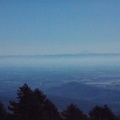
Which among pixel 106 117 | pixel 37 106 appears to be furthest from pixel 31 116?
pixel 106 117

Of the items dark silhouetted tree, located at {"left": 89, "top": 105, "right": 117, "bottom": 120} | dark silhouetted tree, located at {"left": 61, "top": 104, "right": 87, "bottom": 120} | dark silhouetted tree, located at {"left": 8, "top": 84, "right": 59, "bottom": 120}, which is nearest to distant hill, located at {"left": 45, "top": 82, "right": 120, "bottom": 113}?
dark silhouetted tree, located at {"left": 89, "top": 105, "right": 117, "bottom": 120}

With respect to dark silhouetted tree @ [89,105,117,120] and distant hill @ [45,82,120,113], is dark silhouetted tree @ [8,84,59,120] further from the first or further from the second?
distant hill @ [45,82,120,113]

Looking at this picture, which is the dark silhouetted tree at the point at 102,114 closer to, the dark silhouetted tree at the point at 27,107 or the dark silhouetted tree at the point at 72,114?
the dark silhouetted tree at the point at 72,114

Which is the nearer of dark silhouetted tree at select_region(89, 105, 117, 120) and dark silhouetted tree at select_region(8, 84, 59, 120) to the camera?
dark silhouetted tree at select_region(8, 84, 59, 120)

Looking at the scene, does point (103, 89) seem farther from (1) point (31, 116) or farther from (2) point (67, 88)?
(1) point (31, 116)

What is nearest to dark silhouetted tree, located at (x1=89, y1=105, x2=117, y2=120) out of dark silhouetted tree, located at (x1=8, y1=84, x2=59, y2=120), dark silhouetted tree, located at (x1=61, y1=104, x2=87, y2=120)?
dark silhouetted tree, located at (x1=61, y1=104, x2=87, y2=120)

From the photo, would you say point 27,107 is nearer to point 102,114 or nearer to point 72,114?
point 72,114

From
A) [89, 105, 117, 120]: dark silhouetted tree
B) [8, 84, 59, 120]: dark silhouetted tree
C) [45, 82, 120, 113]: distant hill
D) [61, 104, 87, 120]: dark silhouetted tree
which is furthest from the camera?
[45, 82, 120, 113]: distant hill

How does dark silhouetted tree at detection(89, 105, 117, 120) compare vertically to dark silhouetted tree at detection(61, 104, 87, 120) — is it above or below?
below

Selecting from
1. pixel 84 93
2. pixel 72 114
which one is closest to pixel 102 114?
pixel 72 114

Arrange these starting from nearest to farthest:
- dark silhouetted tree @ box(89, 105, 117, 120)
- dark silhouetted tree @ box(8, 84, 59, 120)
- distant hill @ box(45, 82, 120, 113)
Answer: dark silhouetted tree @ box(8, 84, 59, 120)
dark silhouetted tree @ box(89, 105, 117, 120)
distant hill @ box(45, 82, 120, 113)

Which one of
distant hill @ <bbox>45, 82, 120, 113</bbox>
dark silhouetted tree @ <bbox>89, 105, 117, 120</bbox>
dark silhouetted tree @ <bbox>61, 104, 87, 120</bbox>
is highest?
dark silhouetted tree @ <bbox>61, 104, 87, 120</bbox>
